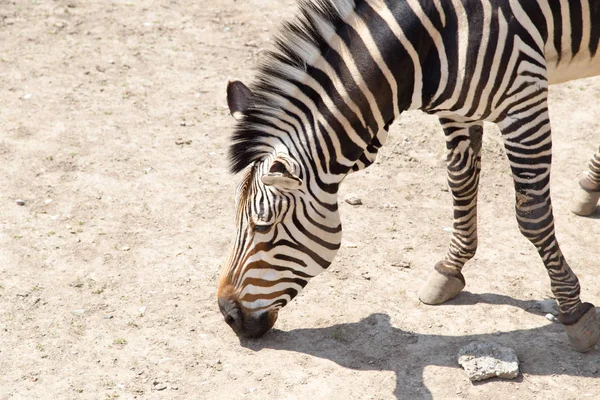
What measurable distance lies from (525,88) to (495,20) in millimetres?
473

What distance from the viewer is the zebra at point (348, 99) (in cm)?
469

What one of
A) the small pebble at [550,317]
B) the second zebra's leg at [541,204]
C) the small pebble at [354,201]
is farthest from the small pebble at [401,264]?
the second zebra's leg at [541,204]

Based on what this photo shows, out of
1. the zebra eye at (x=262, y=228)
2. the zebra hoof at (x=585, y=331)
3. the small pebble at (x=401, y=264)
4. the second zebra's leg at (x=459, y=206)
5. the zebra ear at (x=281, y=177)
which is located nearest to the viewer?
the zebra ear at (x=281, y=177)

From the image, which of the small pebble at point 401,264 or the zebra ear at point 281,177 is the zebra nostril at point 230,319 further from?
the small pebble at point 401,264

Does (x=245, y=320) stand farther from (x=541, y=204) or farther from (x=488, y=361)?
(x=541, y=204)

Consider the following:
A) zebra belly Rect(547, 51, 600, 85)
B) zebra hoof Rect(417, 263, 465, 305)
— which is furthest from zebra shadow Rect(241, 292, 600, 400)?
zebra belly Rect(547, 51, 600, 85)

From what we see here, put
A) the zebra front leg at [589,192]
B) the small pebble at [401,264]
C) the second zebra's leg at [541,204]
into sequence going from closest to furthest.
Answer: the second zebra's leg at [541,204] → the small pebble at [401,264] → the zebra front leg at [589,192]

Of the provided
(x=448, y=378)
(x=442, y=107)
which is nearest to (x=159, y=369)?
(x=448, y=378)

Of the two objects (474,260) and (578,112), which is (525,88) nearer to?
(474,260)

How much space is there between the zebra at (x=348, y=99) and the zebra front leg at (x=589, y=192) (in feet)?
7.11

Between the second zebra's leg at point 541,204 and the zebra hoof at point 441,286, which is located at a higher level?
the second zebra's leg at point 541,204

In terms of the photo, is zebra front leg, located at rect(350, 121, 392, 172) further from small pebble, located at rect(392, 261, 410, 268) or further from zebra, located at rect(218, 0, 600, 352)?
small pebble, located at rect(392, 261, 410, 268)

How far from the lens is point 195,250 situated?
6562 mm

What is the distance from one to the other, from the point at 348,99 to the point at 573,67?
1769 mm
